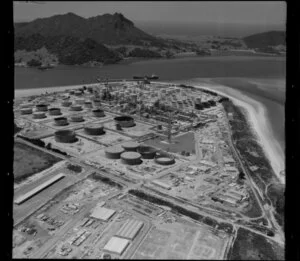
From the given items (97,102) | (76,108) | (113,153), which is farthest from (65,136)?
(97,102)

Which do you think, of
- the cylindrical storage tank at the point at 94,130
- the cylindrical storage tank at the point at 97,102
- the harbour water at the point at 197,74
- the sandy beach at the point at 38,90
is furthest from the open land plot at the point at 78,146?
the harbour water at the point at 197,74

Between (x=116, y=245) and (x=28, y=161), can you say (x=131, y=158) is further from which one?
(x=116, y=245)

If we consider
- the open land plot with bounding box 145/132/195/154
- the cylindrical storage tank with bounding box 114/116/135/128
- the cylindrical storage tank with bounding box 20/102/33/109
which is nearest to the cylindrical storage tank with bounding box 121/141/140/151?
the open land plot with bounding box 145/132/195/154

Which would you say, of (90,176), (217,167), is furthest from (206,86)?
(90,176)

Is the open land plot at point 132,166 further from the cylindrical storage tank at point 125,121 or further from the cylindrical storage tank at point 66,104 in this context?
the cylindrical storage tank at point 66,104

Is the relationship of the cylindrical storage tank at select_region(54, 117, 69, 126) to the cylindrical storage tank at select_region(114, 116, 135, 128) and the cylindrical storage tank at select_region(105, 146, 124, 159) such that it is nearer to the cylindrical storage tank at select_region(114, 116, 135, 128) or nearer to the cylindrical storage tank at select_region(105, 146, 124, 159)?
the cylindrical storage tank at select_region(114, 116, 135, 128)

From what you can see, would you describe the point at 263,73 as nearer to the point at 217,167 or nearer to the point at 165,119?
the point at 165,119
